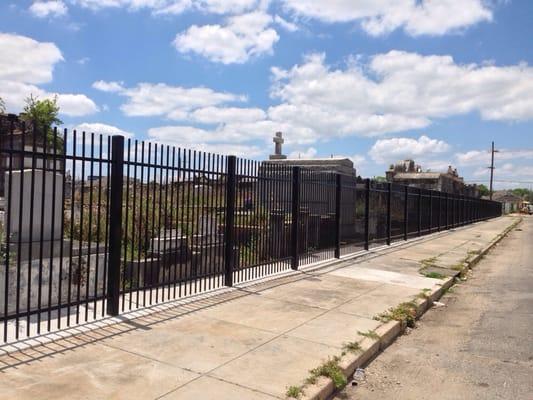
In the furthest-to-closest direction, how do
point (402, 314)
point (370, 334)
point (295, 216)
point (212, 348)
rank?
point (295, 216)
point (402, 314)
point (370, 334)
point (212, 348)

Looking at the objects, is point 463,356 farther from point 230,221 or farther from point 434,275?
point 434,275

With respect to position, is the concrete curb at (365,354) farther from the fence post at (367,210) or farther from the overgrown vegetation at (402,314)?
the fence post at (367,210)

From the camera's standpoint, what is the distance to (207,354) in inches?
203

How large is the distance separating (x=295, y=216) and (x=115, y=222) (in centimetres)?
512

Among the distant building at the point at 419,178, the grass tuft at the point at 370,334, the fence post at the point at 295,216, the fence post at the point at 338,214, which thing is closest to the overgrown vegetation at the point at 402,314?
the grass tuft at the point at 370,334

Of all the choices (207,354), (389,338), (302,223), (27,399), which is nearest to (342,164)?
(302,223)

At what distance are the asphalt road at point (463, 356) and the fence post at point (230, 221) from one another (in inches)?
123

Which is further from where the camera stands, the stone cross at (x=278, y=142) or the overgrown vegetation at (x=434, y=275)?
the stone cross at (x=278, y=142)

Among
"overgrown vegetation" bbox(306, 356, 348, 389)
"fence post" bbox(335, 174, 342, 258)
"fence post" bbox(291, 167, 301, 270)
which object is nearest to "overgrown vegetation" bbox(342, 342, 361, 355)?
"overgrown vegetation" bbox(306, 356, 348, 389)

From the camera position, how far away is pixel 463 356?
605cm

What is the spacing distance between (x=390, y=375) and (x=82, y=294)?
4.18 meters

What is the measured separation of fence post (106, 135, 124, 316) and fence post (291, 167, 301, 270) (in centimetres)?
504

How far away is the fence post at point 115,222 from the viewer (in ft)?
20.5

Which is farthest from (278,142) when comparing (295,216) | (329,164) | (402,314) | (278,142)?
(402,314)
